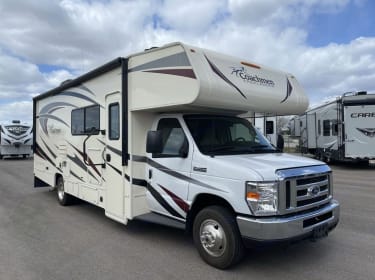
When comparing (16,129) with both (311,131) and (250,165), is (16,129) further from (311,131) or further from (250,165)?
(250,165)

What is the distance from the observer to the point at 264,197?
406cm

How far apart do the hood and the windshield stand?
0.97ft

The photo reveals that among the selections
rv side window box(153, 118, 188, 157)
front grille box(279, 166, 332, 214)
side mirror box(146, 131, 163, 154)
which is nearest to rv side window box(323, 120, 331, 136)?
front grille box(279, 166, 332, 214)

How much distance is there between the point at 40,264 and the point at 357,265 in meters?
4.40

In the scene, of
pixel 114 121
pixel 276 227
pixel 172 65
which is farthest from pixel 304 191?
pixel 114 121

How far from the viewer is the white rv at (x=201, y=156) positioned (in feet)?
13.7

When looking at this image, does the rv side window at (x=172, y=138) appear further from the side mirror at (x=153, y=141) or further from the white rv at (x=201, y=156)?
the side mirror at (x=153, y=141)

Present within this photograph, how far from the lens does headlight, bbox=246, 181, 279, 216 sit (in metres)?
4.05

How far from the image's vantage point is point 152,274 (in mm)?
4340

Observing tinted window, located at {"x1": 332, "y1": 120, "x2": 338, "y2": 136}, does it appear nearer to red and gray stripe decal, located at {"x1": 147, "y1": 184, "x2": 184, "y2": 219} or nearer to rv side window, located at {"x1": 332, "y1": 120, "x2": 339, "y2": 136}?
rv side window, located at {"x1": 332, "y1": 120, "x2": 339, "y2": 136}

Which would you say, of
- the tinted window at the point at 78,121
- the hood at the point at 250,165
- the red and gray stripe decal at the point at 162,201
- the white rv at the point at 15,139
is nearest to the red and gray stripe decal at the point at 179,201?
the red and gray stripe decal at the point at 162,201

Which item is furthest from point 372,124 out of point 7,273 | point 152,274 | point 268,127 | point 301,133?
point 7,273

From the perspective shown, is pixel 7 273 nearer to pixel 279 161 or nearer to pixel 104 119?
pixel 104 119

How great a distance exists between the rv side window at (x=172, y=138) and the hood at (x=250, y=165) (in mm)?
705
